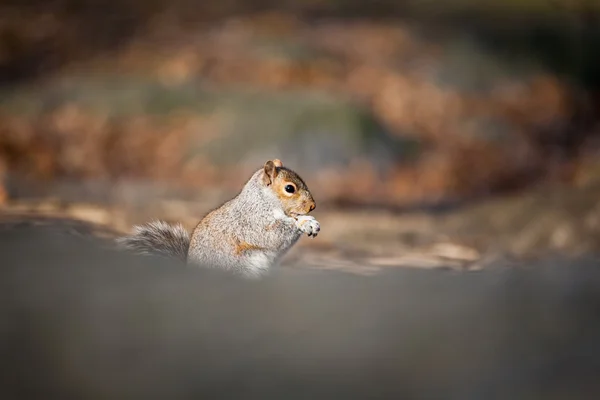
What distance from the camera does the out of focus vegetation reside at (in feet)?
15.7

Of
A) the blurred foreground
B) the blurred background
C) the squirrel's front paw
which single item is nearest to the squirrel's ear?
the squirrel's front paw

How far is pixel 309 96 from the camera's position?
4969 millimetres

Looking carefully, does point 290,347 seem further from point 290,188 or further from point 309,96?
point 309,96

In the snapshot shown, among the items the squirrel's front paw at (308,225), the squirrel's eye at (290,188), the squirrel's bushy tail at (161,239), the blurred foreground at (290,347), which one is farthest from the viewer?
the squirrel's eye at (290,188)

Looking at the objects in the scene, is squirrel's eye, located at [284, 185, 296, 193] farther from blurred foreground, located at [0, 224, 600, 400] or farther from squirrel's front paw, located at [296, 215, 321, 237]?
blurred foreground, located at [0, 224, 600, 400]

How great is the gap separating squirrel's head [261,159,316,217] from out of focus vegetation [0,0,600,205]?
319 cm

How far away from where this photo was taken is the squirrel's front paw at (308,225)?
1.31 meters

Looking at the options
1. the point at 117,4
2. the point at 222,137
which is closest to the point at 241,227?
the point at 222,137

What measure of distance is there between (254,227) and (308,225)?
0.13m

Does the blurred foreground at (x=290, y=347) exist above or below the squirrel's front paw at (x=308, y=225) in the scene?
below

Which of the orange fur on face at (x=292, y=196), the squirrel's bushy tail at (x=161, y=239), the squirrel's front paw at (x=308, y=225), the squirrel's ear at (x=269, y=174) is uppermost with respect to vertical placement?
the squirrel's ear at (x=269, y=174)

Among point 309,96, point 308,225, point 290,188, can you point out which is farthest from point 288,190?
point 309,96

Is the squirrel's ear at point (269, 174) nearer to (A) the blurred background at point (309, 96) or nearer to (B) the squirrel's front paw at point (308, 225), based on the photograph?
(B) the squirrel's front paw at point (308, 225)

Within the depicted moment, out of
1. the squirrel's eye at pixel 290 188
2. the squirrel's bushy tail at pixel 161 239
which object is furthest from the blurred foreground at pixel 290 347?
the squirrel's eye at pixel 290 188
